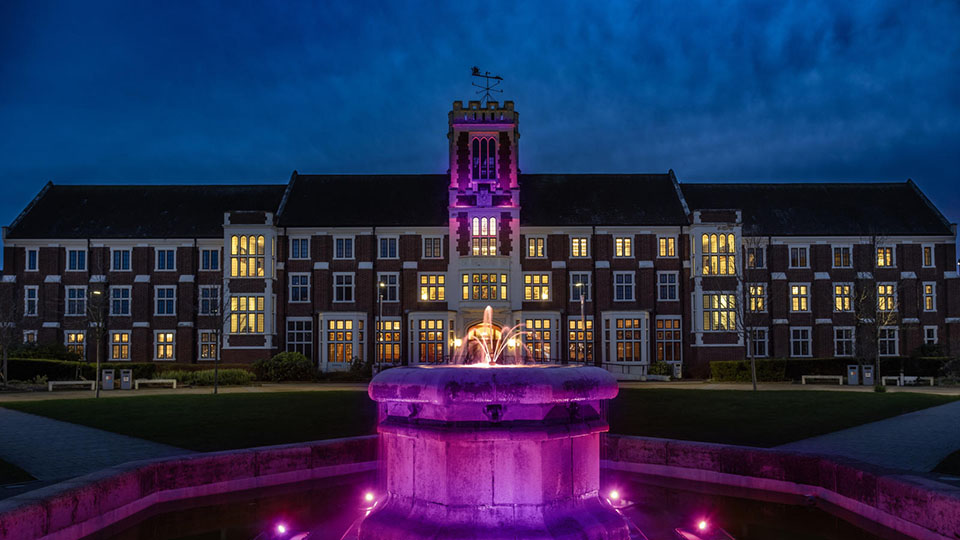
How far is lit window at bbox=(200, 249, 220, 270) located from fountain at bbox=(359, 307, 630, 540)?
137ft

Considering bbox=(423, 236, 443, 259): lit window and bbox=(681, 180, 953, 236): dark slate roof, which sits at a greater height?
bbox=(681, 180, 953, 236): dark slate roof

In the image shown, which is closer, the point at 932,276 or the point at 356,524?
the point at 356,524

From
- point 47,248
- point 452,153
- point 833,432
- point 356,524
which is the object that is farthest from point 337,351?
point 356,524

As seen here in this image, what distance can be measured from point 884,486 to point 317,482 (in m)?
8.37

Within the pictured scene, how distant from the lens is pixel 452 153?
45.6 metres

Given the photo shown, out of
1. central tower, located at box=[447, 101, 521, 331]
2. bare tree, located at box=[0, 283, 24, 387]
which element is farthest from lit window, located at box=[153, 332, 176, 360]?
central tower, located at box=[447, 101, 521, 331]

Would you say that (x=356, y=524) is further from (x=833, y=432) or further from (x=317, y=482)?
(x=833, y=432)

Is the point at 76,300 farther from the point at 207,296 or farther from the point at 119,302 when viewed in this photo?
the point at 207,296

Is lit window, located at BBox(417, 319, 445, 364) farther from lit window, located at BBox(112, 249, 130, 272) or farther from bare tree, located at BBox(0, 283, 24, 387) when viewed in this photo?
bare tree, located at BBox(0, 283, 24, 387)

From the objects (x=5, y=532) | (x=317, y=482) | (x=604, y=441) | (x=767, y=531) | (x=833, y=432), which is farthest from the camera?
(x=833, y=432)

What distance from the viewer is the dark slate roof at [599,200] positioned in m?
45.8

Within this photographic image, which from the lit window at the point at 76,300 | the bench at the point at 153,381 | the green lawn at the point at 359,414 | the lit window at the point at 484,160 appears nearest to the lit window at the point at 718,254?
the lit window at the point at 484,160

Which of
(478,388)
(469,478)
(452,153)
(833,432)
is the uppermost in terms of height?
(452,153)

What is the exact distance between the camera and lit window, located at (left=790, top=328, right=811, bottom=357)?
152 ft
